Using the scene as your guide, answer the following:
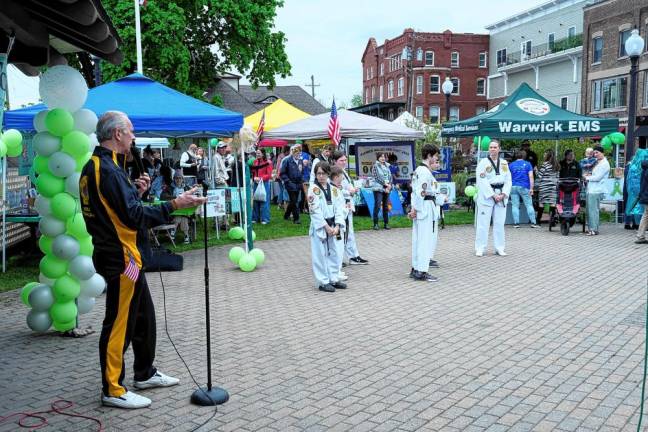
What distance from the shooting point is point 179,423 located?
4207mm

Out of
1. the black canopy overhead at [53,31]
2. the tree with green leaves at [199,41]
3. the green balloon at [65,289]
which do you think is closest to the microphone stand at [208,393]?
the black canopy overhead at [53,31]

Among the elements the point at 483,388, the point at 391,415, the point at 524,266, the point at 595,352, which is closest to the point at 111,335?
the point at 391,415

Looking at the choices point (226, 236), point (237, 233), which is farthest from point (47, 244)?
point (226, 236)

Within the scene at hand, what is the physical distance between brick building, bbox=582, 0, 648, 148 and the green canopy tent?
20.6 meters

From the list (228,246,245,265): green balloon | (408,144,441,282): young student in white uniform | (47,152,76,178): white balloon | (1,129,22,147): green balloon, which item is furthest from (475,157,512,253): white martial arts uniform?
(1,129,22,147): green balloon

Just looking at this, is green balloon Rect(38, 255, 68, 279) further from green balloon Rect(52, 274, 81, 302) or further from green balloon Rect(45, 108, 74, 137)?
green balloon Rect(45, 108, 74, 137)

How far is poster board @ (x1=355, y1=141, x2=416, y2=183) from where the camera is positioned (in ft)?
59.3

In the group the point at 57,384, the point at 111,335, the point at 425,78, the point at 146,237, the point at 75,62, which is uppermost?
the point at 425,78

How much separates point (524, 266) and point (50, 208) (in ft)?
24.1

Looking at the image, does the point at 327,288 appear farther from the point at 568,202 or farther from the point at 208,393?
the point at 568,202

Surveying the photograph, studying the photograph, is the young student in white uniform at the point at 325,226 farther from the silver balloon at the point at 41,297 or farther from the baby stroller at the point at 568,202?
the baby stroller at the point at 568,202

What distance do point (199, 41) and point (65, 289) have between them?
22.5 metres

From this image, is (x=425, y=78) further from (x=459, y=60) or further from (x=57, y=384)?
(x=57, y=384)

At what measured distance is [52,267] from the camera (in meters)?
6.14
